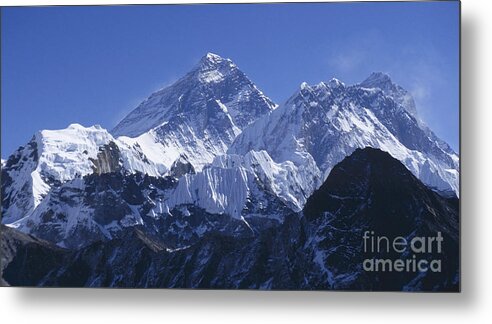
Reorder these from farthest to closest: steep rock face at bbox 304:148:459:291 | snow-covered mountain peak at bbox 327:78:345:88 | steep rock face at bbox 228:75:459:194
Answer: snow-covered mountain peak at bbox 327:78:345:88
steep rock face at bbox 228:75:459:194
steep rock face at bbox 304:148:459:291

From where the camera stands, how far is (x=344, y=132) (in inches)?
295

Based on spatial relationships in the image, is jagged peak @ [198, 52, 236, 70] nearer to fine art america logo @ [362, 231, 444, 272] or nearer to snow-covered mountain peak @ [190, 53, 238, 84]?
snow-covered mountain peak @ [190, 53, 238, 84]

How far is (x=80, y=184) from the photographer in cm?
760

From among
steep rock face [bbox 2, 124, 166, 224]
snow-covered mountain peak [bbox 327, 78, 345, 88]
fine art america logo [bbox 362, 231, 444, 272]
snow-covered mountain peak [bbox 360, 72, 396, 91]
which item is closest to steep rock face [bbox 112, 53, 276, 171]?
steep rock face [bbox 2, 124, 166, 224]

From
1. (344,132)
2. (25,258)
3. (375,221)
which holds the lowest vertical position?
(25,258)

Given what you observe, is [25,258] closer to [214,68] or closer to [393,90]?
[214,68]

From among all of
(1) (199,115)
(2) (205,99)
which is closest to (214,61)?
(2) (205,99)

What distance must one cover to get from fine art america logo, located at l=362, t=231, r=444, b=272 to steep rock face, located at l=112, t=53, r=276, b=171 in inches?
50.0

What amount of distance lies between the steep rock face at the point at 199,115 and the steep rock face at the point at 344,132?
12 cm

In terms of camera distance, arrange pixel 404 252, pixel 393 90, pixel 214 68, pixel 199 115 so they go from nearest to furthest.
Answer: pixel 404 252
pixel 393 90
pixel 214 68
pixel 199 115

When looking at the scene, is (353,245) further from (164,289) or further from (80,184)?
(80,184)

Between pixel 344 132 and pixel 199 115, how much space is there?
108cm

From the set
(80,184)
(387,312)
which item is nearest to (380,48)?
(387,312)

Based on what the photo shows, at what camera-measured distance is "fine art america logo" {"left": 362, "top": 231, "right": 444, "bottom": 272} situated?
7227 mm
